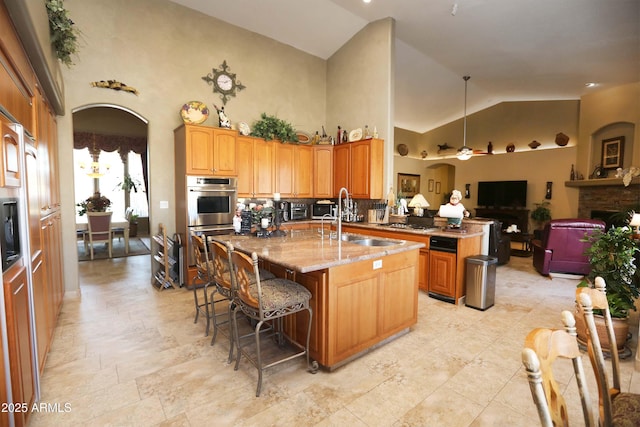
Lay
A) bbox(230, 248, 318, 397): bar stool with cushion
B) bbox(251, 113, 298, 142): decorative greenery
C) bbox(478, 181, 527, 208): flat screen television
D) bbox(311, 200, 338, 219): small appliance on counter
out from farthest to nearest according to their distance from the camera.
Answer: bbox(478, 181, 527, 208): flat screen television < bbox(311, 200, 338, 219): small appliance on counter < bbox(251, 113, 298, 142): decorative greenery < bbox(230, 248, 318, 397): bar stool with cushion

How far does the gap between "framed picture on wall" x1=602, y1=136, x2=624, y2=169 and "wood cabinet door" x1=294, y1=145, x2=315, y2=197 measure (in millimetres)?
7219

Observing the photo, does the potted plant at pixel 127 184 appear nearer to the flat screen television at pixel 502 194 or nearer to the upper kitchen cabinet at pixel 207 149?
the upper kitchen cabinet at pixel 207 149

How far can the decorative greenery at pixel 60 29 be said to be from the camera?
282 cm

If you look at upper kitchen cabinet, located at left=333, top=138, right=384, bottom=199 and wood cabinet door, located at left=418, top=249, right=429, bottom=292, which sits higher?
upper kitchen cabinet, located at left=333, top=138, right=384, bottom=199

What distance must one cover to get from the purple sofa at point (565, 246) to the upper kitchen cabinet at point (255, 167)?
484cm

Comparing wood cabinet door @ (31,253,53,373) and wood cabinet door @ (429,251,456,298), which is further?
wood cabinet door @ (429,251,456,298)

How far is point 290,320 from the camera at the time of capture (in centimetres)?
272

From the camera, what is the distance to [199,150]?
447cm

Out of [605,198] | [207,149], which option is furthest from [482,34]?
[605,198]

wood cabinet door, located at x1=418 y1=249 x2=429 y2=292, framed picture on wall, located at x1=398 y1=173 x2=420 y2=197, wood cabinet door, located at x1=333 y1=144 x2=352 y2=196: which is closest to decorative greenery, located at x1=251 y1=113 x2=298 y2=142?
wood cabinet door, located at x1=333 y1=144 x2=352 y2=196

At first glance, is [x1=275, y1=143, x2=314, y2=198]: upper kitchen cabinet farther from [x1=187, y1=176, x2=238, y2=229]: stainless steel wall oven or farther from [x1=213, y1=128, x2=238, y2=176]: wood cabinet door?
[x1=187, y1=176, x2=238, y2=229]: stainless steel wall oven

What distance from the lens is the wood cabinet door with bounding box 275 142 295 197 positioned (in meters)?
5.53

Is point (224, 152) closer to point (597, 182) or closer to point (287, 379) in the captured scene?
point (287, 379)

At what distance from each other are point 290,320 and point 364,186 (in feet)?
10.2
